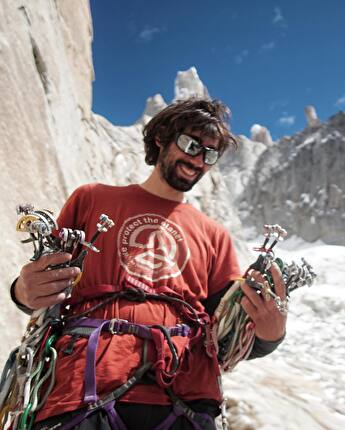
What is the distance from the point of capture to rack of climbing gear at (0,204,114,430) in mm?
1820

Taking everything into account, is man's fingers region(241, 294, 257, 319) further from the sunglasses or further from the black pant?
the sunglasses

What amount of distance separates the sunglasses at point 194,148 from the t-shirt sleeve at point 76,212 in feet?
2.51

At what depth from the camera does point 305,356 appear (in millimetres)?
7066

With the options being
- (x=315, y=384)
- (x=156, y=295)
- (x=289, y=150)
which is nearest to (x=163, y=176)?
(x=156, y=295)

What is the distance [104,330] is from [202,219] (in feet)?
3.90

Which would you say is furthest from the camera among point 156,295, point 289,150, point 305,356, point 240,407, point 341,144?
point 289,150

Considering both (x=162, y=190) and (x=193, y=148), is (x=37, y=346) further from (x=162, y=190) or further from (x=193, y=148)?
(x=193, y=148)

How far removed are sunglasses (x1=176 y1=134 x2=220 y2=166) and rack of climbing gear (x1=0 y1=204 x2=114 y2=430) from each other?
100 cm

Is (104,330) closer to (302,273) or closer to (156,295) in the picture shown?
(156,295)

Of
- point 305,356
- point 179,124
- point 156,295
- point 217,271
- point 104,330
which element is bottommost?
point 305,356

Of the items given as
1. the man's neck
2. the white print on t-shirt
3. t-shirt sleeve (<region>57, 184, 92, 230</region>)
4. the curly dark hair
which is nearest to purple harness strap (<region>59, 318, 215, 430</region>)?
the white print on t-shirt

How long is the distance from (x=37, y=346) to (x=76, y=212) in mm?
919

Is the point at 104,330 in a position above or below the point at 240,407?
above

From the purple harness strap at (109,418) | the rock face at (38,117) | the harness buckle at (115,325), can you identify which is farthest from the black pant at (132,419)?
the rock face at (38,117)
